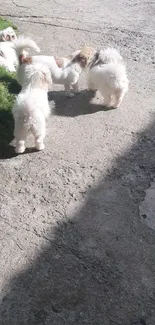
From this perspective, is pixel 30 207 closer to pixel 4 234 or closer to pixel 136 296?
pixel 4 234

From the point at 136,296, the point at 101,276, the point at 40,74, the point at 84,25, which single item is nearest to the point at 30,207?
the point at 101,276

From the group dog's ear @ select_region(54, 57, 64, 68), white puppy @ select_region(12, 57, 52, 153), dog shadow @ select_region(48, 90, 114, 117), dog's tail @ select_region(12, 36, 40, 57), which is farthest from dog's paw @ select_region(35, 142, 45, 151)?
dog's tail @ select_region(12, 36, 40, 57)

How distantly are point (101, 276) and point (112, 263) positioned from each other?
149 millimetres

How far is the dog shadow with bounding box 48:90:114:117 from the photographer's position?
4.96 meters

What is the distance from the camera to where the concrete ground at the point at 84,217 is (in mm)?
2949

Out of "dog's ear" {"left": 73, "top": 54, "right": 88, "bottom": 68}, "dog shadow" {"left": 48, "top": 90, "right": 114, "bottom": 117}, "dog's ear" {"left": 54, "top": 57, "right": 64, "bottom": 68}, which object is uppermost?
"dog's ear" {"left": 73, "top": 54, "right": 88, "bottom": 68}

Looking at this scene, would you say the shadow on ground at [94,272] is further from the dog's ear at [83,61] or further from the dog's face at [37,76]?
the dog's ear at [83,61]

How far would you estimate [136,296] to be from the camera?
9.84ft

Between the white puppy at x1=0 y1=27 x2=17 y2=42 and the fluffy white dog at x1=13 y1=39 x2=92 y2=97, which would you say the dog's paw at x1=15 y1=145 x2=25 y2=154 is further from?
the white puppy at x1=0 y1=27 x2=17 y2=42

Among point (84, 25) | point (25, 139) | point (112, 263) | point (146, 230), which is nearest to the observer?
point (112, 263)

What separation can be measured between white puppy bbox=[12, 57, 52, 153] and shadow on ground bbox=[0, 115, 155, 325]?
31.8 inches

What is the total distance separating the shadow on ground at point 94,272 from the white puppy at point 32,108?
2.65 ft

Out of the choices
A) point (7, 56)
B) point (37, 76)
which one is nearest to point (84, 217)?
point (37, 76)

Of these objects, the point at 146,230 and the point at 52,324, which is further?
the point at 146,230
